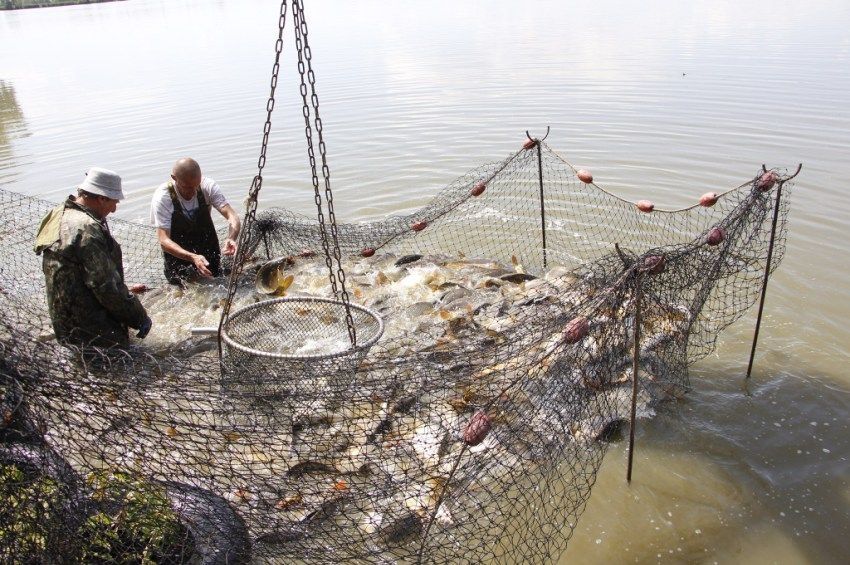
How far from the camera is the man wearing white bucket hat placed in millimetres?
4156

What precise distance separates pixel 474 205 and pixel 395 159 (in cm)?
270

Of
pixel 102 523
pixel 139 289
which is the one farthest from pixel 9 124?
pixel 102 523

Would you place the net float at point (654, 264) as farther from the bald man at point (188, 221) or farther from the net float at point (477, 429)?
the bald man at point (188, 221)

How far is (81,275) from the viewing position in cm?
428

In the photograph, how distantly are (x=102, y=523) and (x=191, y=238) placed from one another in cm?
372

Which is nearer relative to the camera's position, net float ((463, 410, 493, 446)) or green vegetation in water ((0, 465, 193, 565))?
green vegetation in water ((0, 465, 193, 565))

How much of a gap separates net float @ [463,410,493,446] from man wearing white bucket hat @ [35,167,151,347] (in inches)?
106

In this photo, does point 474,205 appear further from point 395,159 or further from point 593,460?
point 593,460

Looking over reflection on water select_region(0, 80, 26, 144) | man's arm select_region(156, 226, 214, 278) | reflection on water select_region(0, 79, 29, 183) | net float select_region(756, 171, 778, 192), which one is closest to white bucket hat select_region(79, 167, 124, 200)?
man's arm select_region(156, 226, 214, 278)

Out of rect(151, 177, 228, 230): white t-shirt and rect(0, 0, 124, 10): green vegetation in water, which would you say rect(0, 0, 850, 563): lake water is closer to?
rect(151, 177, 228, 230): white t-shirt

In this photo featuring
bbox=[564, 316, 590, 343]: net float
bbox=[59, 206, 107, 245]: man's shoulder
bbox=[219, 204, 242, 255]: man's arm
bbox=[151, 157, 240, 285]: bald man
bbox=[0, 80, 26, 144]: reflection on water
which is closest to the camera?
bbox=[564, 316, 590, 343]: net float

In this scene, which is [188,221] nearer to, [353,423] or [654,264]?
[353,423]

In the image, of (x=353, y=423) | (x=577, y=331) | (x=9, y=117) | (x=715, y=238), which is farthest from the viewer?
(x=9, y=117)

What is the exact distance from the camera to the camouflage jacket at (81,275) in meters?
4.15
